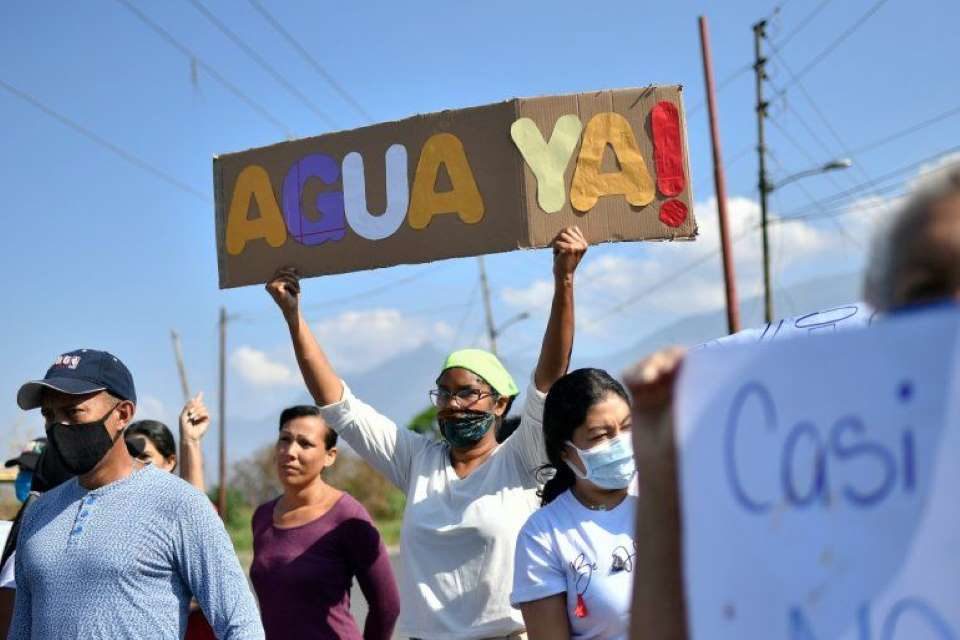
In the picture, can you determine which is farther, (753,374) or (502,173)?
(502,173)

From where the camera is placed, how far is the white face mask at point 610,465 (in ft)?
9.05

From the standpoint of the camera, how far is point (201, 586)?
292 cm

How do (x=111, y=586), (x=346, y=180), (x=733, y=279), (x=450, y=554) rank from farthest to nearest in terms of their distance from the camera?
(x=733, y=279) < (x=346, y=180) < (x=450, y=554) < (x=111, y=586)

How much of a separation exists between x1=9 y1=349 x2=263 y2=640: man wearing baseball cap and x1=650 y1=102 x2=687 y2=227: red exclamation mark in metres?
1.81

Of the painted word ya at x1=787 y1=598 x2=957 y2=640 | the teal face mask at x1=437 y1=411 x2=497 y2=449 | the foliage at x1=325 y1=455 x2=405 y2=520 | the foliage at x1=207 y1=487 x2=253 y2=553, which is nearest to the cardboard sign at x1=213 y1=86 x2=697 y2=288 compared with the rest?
the teal face mask at x1=437 y1=411 x2=497 y2=449

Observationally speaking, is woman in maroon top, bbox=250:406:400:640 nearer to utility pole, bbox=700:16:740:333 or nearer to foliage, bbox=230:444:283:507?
utility pole, bbox=700:16:740:333

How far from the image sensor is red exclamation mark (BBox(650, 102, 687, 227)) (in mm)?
3480

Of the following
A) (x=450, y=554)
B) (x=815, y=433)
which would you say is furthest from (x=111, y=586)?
(x=815, y=433)

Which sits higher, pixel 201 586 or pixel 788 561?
pixel 788 561

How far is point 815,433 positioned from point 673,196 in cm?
238

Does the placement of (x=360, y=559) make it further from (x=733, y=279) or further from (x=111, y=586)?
(x=733, y=279)

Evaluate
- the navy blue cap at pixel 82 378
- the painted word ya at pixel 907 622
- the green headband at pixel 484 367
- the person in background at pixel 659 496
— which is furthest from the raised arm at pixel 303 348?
the painted word ya at pixel 907 622

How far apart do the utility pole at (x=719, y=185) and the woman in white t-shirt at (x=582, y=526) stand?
39.5ft

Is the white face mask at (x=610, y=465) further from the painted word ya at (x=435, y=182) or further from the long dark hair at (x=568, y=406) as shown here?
the painted word ya at (x=435, y=182)
